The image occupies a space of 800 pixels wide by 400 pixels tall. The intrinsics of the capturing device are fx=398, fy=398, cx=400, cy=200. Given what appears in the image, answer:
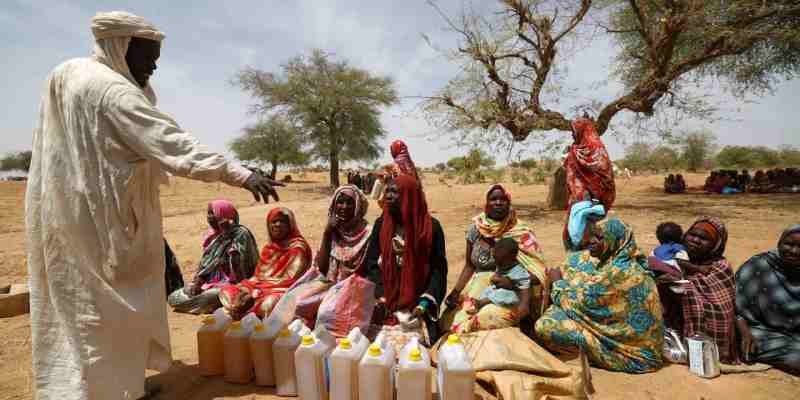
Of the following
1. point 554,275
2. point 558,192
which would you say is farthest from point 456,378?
point 558,192

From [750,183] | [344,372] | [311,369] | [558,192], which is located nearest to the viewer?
[344,372]

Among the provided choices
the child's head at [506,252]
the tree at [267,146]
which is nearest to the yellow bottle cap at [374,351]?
the child's head at [506,252]

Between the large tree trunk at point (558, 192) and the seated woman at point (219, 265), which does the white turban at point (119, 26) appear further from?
the large tree trunk at point (558, 192)

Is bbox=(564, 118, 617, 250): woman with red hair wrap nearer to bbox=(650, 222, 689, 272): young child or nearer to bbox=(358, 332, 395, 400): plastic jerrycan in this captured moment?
bbox=(650, 222, 689, 272): young child

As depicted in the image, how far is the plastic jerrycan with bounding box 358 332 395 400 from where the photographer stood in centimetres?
209

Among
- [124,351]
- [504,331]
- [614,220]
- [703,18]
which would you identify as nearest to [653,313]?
[614,220]

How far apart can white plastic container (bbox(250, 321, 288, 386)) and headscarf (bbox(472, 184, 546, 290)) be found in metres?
1.97

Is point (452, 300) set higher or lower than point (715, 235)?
lower

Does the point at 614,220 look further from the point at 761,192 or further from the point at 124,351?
the point at 761,192

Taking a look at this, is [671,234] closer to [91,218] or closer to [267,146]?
[91,218]

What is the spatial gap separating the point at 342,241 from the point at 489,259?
52.6 inches

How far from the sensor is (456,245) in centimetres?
727

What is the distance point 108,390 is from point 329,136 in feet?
69.4

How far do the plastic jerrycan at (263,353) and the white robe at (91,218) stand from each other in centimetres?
66
